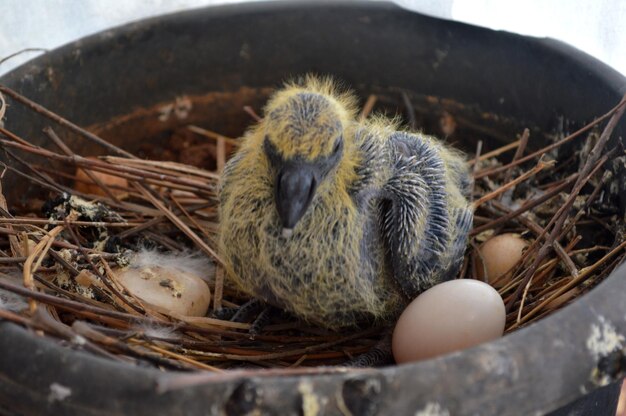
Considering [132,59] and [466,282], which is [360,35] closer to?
[132,59]

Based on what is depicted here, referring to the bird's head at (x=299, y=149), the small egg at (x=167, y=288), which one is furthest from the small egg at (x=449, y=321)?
the small egg at (x=167, y=288)

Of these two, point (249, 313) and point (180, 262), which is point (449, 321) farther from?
point (180, 262)

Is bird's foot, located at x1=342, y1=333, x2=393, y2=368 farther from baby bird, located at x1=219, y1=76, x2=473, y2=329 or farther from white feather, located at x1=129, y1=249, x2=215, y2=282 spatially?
Result: white feather, located at x1=129, y1=249, x2=215, y2=282

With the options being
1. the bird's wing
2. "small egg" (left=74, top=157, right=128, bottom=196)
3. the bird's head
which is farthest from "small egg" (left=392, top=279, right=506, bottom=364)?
"small egg" (left=74, top=157, right=128, bottom=196)

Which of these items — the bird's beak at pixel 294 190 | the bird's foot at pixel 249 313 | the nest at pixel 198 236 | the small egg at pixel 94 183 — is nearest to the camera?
the bird's beak at pixel 294 190

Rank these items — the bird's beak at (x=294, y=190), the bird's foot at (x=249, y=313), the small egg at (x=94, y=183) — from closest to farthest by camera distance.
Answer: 1. the bird's beak at (x=294, y=190)
2. the bird's foot at (x=249, y=313)
3. the small egg at (x=94, y=183)

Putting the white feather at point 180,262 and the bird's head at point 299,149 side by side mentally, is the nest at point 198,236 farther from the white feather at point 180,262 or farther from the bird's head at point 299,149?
the bird's head at point 299,149

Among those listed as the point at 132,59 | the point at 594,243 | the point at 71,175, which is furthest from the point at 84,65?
the point at 594,243
